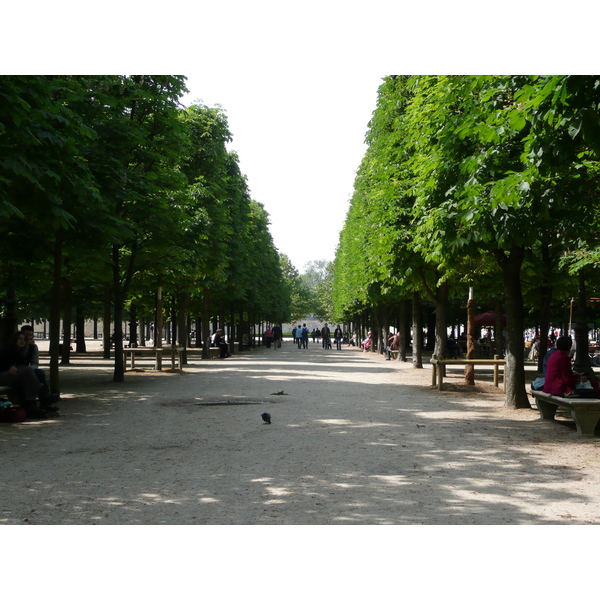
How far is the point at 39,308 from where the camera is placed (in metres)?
36.9

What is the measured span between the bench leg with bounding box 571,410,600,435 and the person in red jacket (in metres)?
0.60

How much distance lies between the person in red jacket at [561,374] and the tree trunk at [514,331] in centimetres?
236

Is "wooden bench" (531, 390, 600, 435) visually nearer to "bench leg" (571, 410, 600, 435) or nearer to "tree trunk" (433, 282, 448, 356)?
"bench leg" (571, 410, 600, 435)

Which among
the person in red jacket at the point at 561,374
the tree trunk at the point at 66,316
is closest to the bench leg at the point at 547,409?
the person in red jacket at the point at 561,374

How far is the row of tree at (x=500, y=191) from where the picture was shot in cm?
703

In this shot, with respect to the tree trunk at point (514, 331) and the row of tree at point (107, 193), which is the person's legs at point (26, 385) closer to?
the row of tree at point (107, 193)

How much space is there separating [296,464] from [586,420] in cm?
479

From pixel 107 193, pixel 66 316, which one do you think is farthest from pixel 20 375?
pixel 66 316

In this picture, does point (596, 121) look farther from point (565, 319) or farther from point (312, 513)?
point (565, 319)

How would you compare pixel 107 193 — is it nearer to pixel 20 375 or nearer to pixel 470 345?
pixel 20 375

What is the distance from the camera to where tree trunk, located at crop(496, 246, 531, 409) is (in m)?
13.4

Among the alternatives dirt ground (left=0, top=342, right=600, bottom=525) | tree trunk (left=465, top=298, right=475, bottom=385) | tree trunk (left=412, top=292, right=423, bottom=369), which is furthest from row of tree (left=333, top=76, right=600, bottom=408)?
tree trunk (left=412, top=292, right=423, bottom=369)

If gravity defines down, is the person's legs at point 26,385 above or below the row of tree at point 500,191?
below

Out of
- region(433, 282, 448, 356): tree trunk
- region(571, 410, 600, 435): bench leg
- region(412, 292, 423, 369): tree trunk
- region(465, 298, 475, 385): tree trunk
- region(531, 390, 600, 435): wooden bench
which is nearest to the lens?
region(531, 390, 600, 435): wooden bench
